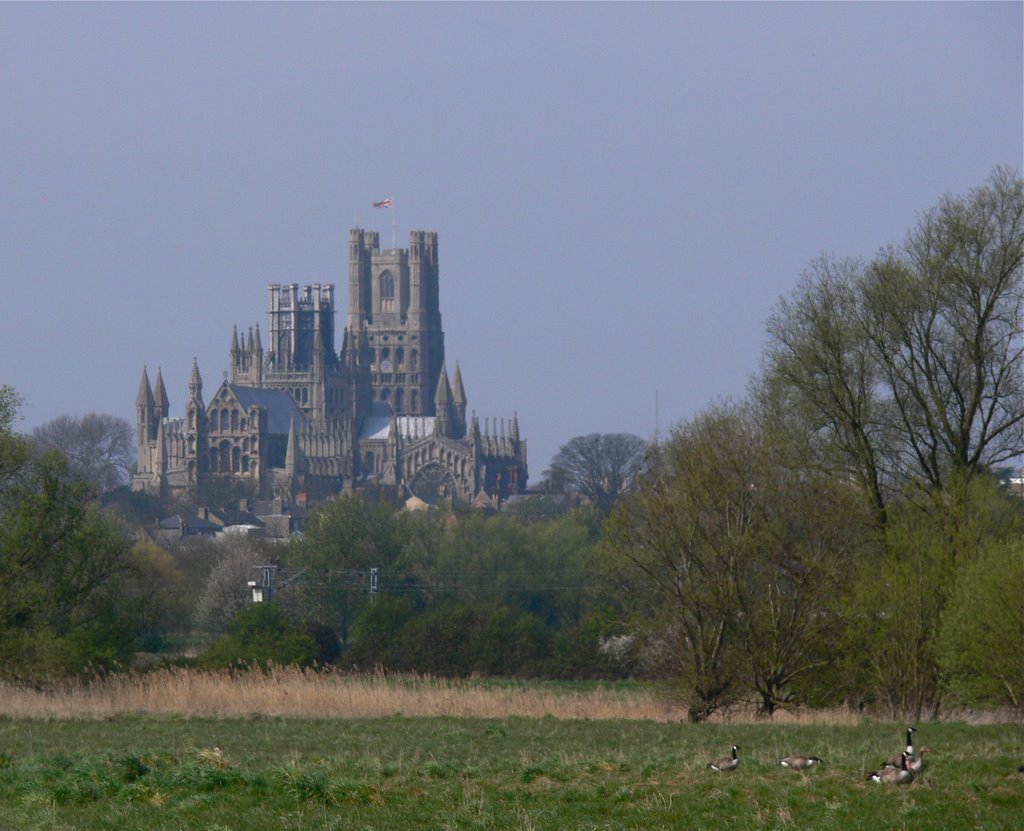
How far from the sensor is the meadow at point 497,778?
47.7 ft

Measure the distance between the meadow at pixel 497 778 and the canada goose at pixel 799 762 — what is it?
0.63 ft

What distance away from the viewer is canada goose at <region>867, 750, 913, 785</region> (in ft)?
51.4

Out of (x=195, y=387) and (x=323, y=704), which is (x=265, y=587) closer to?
(x=323, y=704)

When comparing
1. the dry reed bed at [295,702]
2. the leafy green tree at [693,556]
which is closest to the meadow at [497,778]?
the leafy green tree at [693,556]

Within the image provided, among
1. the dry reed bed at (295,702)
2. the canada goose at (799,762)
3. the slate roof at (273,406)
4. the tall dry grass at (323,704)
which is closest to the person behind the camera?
the canada goose at (799,762)

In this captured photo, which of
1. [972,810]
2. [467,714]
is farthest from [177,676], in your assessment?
[972,810]

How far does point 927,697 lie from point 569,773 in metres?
13.2

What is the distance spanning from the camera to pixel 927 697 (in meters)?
28.8

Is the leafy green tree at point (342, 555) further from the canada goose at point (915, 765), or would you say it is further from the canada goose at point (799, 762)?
the canada goose at point (915, 765)

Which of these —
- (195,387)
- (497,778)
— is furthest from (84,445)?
(497,778)

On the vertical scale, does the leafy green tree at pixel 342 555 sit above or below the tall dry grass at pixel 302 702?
above

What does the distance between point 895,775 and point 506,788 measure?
10.9 feet

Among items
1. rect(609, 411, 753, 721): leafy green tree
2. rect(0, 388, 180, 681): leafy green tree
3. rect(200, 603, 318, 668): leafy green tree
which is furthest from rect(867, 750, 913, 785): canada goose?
rect(200, 603, 318, 668): leafy green tree

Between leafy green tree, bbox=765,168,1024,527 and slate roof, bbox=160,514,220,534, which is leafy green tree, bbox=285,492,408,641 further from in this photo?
slate roof, bbox=160,514,220,534
